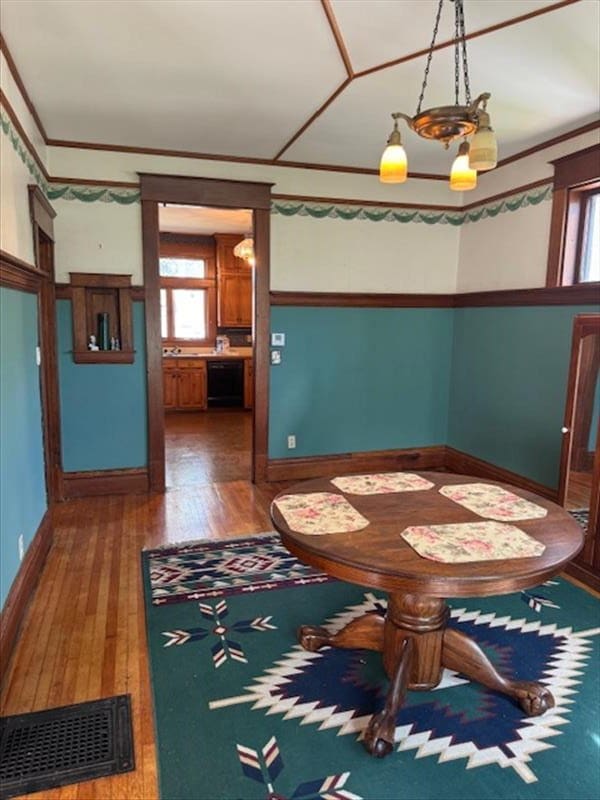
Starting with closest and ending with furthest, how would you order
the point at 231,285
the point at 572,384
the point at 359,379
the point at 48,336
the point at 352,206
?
the point at 572,384 → the point at 48,336 → the point at 352,206 → the point at 359,379 → the point at 231,285

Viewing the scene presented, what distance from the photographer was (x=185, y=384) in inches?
310

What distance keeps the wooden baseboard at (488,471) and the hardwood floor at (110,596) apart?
171 cm

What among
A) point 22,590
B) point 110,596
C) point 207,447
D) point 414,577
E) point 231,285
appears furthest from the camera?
point 231,285

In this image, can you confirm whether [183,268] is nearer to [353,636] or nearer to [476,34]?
[476,34]

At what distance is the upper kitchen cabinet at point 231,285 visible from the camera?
26.4 feet

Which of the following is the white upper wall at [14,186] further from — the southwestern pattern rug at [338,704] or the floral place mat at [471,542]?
the floral place mat at [471,542]

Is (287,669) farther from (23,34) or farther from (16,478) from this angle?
(23,34)

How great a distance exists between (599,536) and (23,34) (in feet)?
12.5

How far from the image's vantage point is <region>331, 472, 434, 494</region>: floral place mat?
2341mm

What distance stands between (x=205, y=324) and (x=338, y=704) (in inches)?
280

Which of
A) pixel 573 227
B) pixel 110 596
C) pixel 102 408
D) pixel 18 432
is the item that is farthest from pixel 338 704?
pixel 573 227

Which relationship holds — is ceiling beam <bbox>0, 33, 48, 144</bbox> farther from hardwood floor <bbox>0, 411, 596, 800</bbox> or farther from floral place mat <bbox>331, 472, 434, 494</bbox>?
hardwood floor <bbox>0, 411, 596, 800</bbox>

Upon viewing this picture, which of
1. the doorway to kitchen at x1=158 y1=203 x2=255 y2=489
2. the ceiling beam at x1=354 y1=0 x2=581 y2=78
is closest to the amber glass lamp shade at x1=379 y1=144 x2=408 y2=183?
the ceiling beam at x1=354 y1=0 x2=581 y2=78

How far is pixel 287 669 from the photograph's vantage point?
86.6 inches
